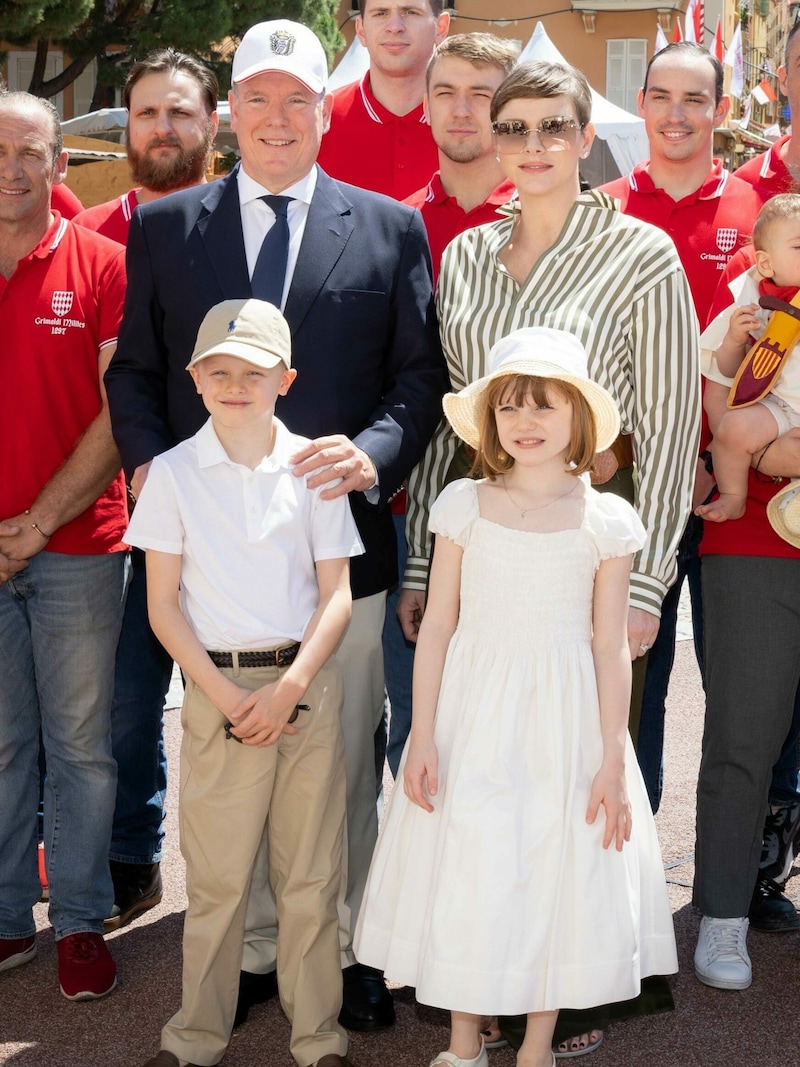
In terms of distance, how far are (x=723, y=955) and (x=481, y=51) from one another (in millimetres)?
2903

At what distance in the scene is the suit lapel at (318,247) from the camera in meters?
3.32

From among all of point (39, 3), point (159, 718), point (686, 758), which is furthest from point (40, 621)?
point (39, 3)

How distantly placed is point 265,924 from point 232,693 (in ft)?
2.79

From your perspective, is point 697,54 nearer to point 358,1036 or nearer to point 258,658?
point 258,658

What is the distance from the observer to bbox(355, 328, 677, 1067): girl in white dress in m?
2.88

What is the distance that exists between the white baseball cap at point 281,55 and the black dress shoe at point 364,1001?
237 cm

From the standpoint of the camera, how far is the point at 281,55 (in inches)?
132

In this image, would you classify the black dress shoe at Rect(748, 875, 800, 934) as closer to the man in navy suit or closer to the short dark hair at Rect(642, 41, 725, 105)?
the man in navy suit

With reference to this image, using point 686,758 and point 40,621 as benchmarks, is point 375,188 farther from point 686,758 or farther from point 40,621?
point 686,758

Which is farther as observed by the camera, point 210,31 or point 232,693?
point 210,31

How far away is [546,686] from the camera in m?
2.98

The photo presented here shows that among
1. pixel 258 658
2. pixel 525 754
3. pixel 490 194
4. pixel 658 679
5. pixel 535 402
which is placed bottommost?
pixel 658 679

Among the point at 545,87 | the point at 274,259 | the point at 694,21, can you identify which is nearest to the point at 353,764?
the point at 274,259

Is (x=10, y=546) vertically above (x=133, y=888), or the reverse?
(x=10, y=546)
